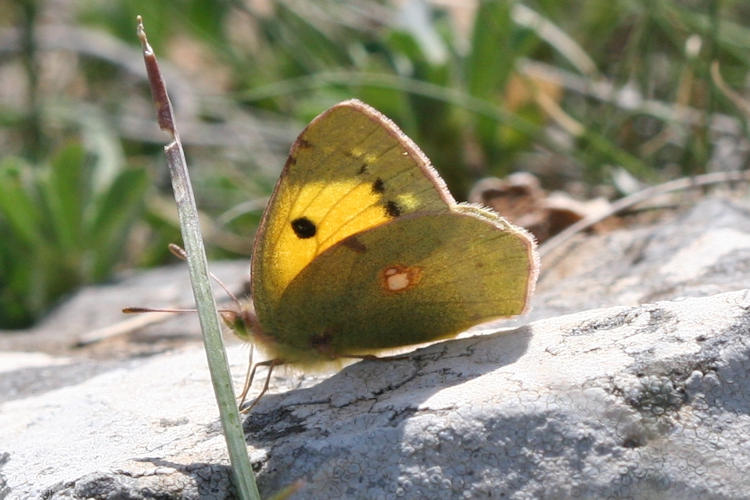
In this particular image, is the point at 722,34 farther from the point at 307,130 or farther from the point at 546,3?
the point at 307,130

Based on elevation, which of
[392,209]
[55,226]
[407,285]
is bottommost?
[407,285]

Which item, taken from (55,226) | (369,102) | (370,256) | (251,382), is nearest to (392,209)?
(370,256)

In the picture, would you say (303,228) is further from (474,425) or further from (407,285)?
(474,425)

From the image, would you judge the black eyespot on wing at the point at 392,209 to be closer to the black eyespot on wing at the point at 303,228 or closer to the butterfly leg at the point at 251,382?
the black eyespot on wing at the point at 303,228

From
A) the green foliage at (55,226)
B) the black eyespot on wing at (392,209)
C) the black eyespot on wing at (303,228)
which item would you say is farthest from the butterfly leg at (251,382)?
the green foliage at (55,226)

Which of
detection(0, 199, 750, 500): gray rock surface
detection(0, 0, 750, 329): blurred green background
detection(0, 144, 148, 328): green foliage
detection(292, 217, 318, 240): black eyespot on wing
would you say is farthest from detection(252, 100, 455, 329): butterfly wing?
detection(0, 144, 148, 328): green foliage

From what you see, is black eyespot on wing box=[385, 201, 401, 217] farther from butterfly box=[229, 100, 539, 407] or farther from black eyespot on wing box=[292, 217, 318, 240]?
black eyespot on wing box=[292, 217, 318, 240]

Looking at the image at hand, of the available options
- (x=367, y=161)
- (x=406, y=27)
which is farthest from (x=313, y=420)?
(x=406, y=27)
